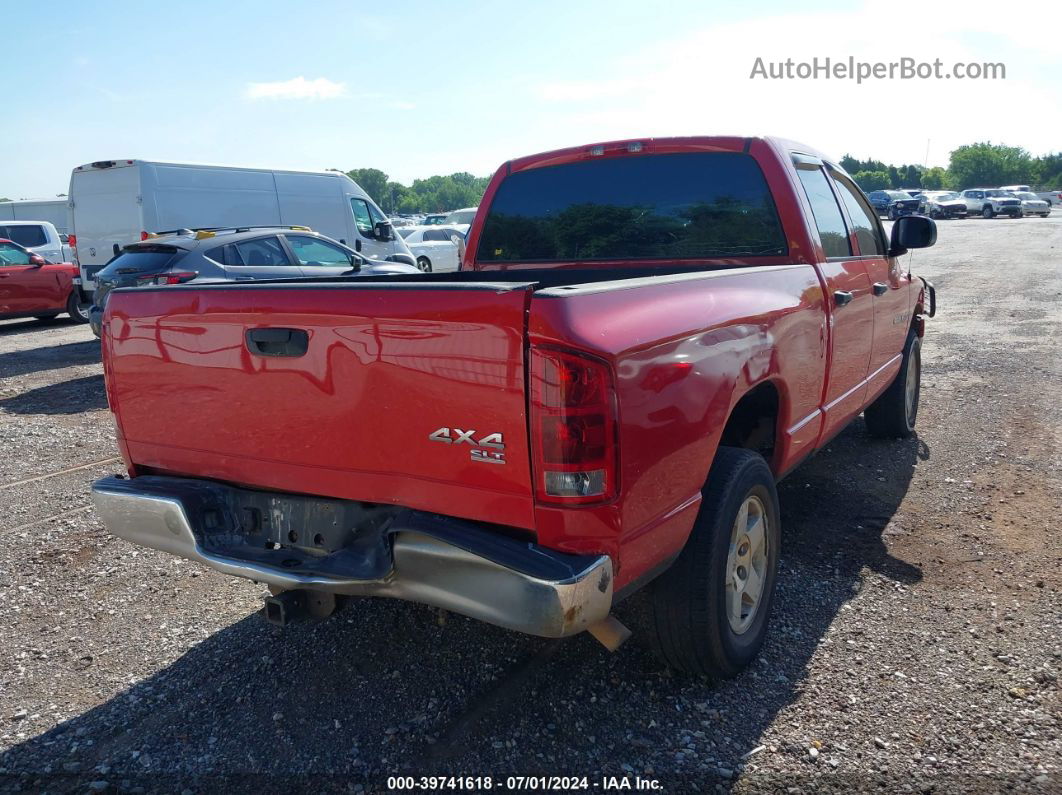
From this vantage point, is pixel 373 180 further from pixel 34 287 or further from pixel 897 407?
pixel 897 407

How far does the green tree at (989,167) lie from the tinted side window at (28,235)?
96.0 metres

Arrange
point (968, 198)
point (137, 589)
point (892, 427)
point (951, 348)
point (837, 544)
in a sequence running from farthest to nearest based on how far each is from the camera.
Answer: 1. point (968, 198)
2. point (951, 348)
3. point (892, 427)
4. point (837, 544)
5. point (137, 589)

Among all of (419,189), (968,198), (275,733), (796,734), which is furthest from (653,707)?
(419,189)

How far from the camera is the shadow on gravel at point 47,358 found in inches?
421

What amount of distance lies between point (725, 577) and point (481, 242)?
2.61 metres

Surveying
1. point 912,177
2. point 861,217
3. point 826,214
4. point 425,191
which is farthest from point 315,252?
point 425,191

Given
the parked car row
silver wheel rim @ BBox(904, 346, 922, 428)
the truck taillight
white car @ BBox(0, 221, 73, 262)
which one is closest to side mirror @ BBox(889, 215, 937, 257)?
silver wheel rim @ BBox(904, 346, 922, 428)

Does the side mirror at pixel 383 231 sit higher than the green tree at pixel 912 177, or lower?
lower

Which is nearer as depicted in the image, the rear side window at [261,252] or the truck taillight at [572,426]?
the truck taillight at [572,426]

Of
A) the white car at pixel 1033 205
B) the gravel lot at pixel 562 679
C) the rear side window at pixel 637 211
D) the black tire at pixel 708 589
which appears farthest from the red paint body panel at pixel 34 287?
the white car at pixel 1033 205

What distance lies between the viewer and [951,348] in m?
10.1

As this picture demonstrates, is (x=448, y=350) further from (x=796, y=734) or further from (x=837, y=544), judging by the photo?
(x=837, y=544)

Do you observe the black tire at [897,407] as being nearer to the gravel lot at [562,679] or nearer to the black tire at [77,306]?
the gravel lot at [562,679]

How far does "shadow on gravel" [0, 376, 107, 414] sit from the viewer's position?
8312 mm
